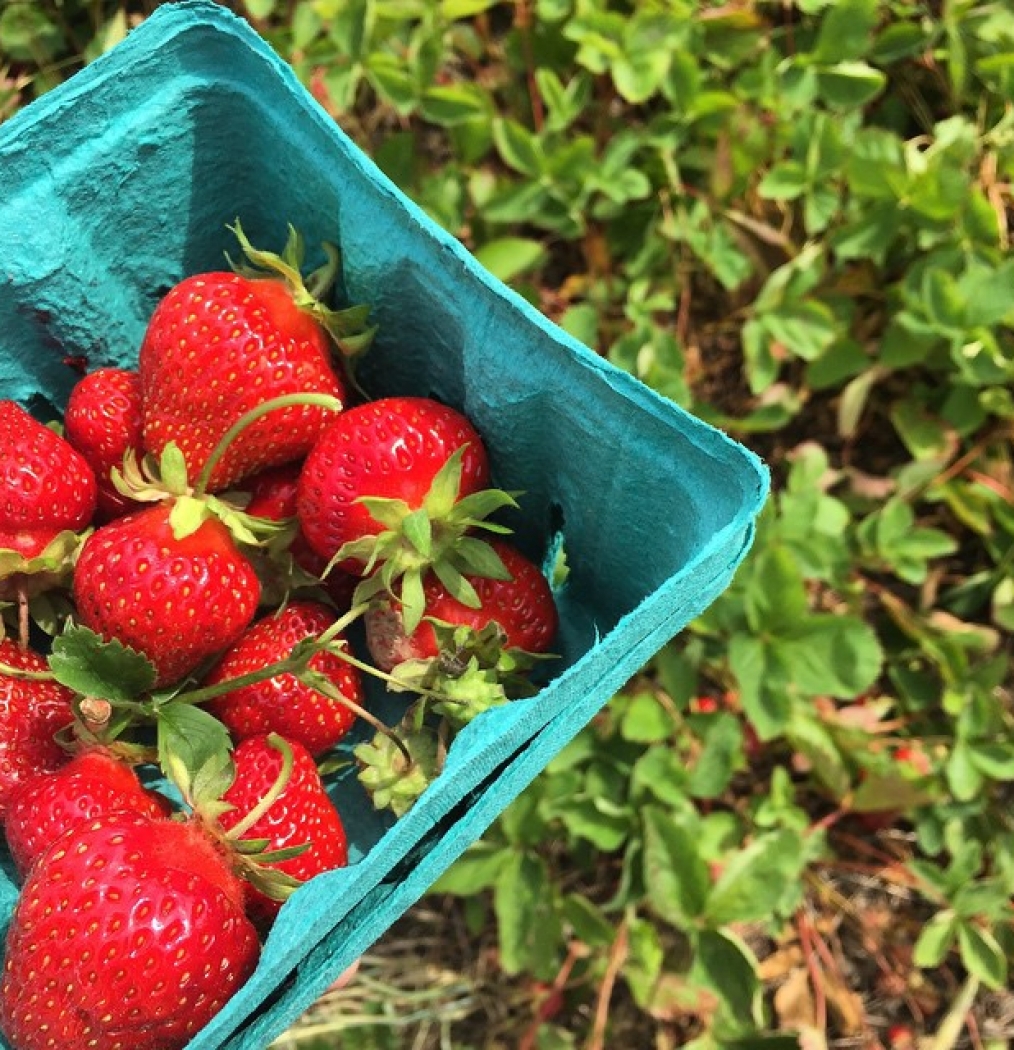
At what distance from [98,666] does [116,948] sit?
16 cm

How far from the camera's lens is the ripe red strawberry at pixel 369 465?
2.28ft

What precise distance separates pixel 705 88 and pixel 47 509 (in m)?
0.89

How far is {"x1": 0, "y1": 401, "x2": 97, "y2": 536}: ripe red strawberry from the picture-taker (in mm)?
705

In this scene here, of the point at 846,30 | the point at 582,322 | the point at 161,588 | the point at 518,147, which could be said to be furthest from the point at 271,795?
the point at 846,30

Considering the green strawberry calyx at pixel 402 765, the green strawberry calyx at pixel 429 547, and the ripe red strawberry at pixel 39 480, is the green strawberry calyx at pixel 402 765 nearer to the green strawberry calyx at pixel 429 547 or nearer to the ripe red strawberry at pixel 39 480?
the green strawberry calyx at pixel 429 547

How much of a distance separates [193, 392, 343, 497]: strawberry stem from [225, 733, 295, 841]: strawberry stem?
0.16m

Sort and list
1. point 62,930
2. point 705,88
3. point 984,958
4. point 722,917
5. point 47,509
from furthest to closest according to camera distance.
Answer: point 705,88 < point 984,958 < point 722,917 < point 47,509 < point 62,930

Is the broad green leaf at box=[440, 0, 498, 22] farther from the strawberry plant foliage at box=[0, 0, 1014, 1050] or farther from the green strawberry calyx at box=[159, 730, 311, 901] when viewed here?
the green strawberry calyx at box=[159, 730, 311, 901]

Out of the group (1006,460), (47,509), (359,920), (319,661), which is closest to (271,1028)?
(359,920)

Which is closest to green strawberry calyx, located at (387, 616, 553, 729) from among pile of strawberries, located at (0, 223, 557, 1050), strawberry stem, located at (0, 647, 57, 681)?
pile of strawberries, located at (0, 223, 557, 1050)

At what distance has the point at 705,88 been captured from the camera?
1.27m

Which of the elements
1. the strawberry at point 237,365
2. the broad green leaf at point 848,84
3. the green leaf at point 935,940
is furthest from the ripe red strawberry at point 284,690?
the broad green leaf at point 848,84

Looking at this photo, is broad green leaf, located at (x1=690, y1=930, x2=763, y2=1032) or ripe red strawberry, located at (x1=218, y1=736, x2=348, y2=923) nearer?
ripe red strawberry, located at (x1=218, y1=736, x2=348, y2=923)

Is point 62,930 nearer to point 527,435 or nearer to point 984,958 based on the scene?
point 527,435
